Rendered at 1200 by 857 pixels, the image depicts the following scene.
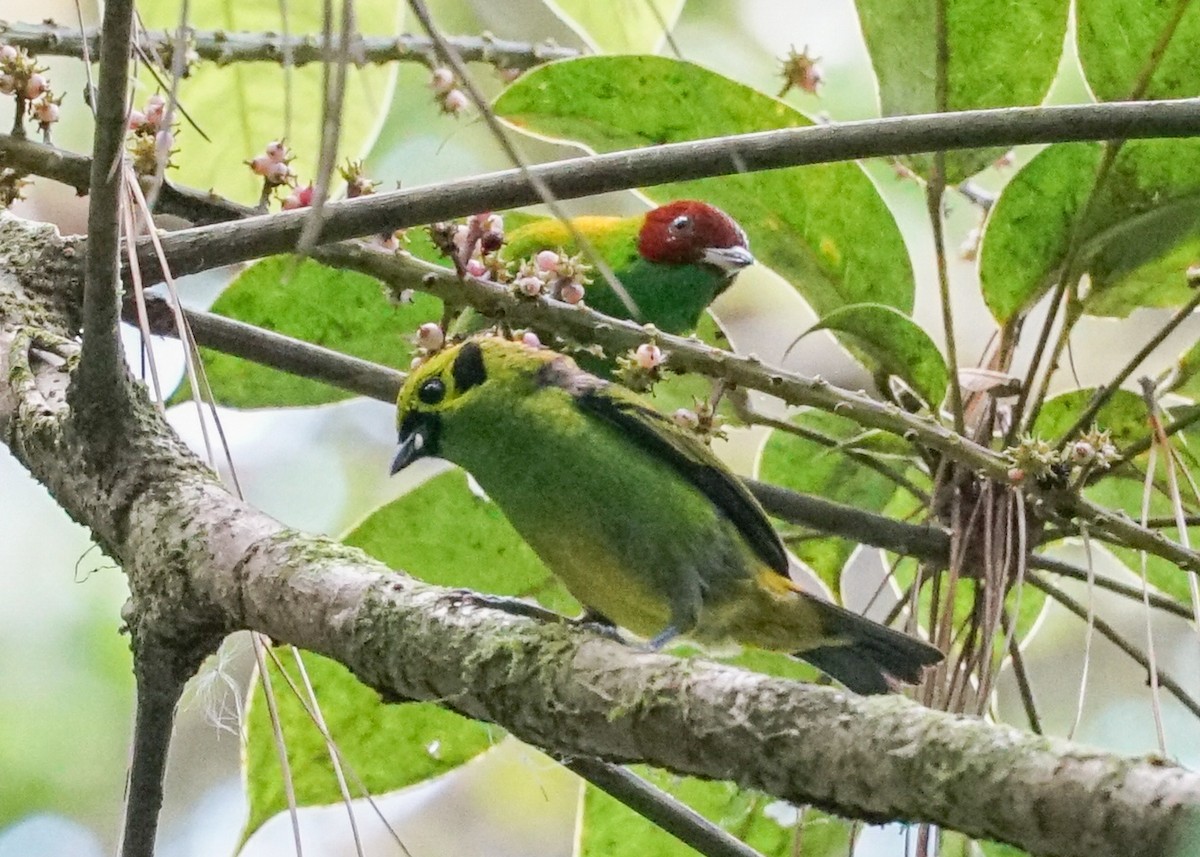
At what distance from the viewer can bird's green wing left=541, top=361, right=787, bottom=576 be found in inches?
46.6

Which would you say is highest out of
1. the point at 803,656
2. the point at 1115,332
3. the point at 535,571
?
the point at 1115,332

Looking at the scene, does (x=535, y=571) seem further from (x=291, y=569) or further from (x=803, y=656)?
(x=291, y=569)

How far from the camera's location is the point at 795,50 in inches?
62.9

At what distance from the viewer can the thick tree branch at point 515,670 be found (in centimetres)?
45

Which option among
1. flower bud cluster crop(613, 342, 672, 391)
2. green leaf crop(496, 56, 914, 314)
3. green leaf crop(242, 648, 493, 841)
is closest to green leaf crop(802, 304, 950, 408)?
green leaf crop(496, 56, 914, 314)

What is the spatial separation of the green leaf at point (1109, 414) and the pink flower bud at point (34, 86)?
0.99m

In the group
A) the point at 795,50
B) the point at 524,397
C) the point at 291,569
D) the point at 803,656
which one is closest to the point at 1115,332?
the point at 795,50

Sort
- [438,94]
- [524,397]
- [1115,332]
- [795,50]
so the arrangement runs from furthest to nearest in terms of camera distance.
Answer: [1115,332] → [795,50] → [438,94] → [524,397]

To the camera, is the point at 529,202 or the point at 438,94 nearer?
the point at 529,202

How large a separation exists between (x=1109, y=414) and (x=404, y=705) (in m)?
0.78

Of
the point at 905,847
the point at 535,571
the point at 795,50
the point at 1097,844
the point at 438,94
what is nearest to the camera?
the point at 1097,844

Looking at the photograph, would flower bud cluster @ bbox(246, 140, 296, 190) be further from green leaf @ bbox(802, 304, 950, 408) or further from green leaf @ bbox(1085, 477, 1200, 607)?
green leaf @ bbox(1085, 477, 1200, 607)

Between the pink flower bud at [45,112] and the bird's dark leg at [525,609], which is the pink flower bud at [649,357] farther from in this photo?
the pink flower bud at [45,112]

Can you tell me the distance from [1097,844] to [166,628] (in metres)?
0.57
